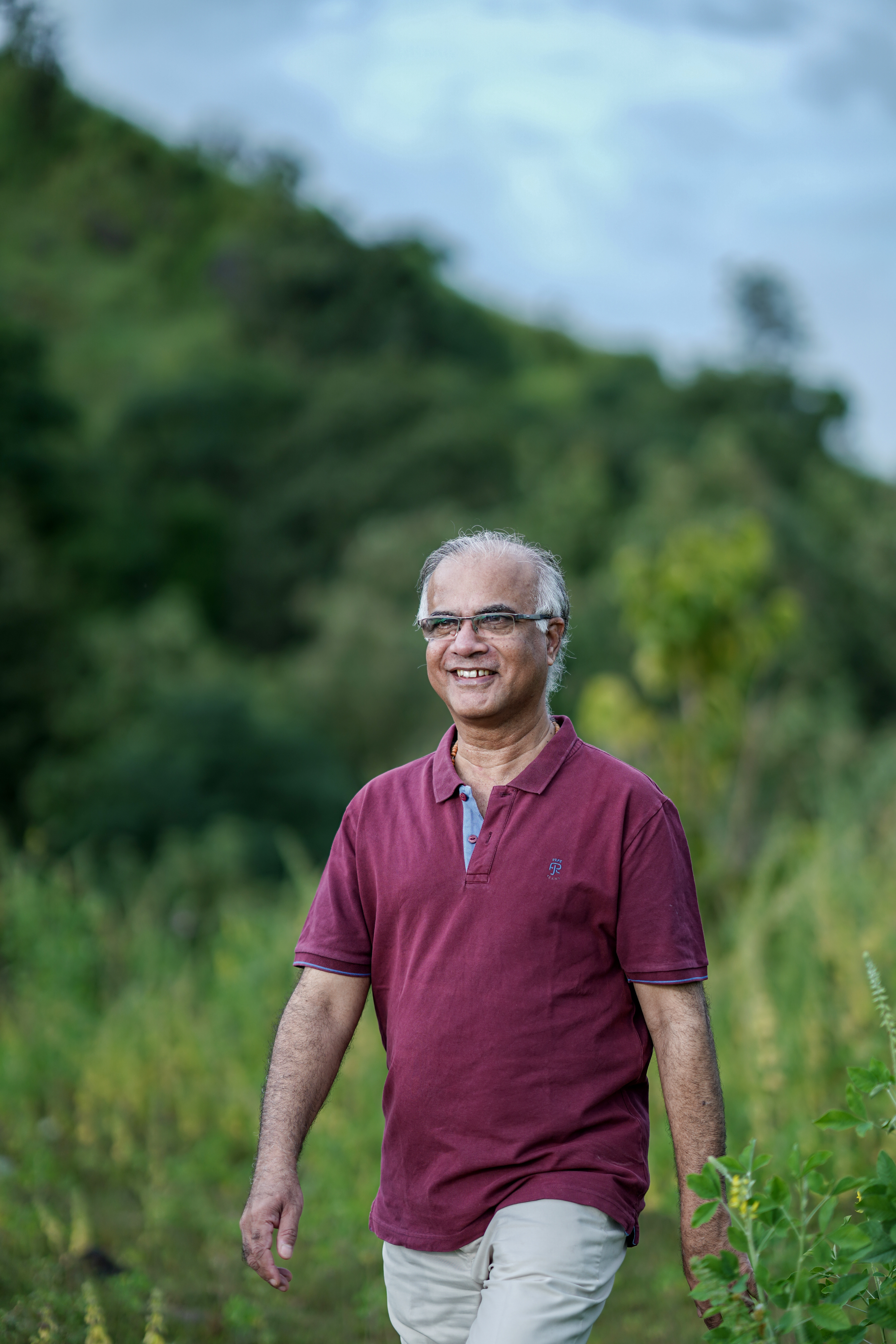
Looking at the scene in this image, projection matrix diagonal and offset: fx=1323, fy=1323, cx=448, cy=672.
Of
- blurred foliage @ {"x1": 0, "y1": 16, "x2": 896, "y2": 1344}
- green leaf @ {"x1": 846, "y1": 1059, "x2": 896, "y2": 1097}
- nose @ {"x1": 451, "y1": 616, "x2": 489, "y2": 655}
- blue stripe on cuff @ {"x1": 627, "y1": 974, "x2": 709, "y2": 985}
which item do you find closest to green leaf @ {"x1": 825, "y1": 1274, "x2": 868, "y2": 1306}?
green leaf @ {"x1": 846, "y1": 1059, "x2": 896, "y2": 1097}

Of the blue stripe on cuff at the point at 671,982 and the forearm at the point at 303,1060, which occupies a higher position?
the blue stripe on cuff at the point at 671,982

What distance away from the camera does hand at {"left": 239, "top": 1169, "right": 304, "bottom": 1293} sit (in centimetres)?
230

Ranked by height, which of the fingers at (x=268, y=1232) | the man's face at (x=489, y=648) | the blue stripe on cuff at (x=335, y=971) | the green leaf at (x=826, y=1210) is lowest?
the fingers at (x=268, y=1232)

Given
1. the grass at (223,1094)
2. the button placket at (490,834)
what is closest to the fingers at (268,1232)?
the button placket at (490,834)

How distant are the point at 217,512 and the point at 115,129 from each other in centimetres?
3825

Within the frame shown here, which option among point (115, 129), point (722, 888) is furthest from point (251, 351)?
→ point (722, 888)

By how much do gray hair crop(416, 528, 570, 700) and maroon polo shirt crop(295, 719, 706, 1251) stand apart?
34 cm

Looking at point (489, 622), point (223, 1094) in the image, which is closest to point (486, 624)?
point (489, 622)

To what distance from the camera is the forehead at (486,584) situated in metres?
2.52

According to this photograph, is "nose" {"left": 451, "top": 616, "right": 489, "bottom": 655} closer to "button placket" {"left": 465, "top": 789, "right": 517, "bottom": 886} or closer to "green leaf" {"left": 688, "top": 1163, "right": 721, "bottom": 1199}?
"button placket" {"left": 465, "top": 789, "right": 517, "bottom": 886}

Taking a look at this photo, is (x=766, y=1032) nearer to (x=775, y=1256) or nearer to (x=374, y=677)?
(x=775, y=1256)

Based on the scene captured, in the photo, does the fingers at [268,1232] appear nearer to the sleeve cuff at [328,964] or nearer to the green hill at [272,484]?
the sleeve cuff at [328,964]

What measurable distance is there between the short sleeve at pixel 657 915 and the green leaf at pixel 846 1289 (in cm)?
52

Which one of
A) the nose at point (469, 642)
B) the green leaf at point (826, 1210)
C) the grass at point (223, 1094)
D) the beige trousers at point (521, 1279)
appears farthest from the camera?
the grass at point (223, 1094)
